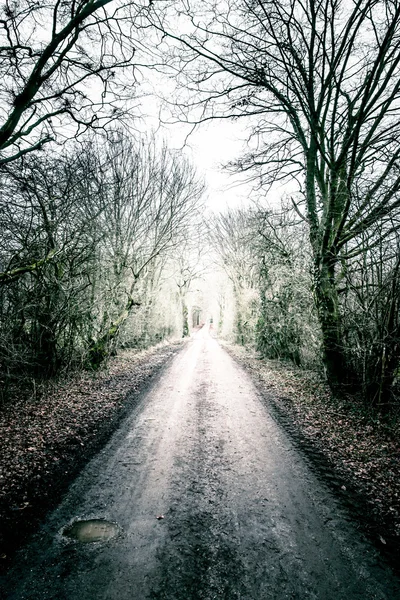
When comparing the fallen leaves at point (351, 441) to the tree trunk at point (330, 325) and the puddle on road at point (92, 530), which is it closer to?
the tree trunk at point (330, 325)

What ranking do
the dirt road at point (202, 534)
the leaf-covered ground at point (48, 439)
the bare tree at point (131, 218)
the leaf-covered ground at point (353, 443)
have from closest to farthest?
1. the dirt road at point (202, 534)
2. the leaf-covered ground at point (48, 439)
3. the leaf-covered ground at point (353, 443)
4. the bare tree at point (131, 218)

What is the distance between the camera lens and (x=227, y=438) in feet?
17.0

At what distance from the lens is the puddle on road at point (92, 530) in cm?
279

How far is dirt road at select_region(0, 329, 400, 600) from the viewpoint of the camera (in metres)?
2.32

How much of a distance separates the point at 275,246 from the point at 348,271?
122 inches

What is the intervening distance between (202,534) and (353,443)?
3215mm

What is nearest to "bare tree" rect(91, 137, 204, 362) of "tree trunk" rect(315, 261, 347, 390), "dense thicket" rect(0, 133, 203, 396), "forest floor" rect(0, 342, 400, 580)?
"dense thicket" rect(0, 133, 203, 396)

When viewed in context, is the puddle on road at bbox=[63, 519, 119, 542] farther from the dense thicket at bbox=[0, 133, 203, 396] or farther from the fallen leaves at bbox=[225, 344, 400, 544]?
the dense thicket at bbox=[0, 133, 203, 396]

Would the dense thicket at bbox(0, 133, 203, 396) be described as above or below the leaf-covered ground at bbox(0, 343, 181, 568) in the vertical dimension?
above

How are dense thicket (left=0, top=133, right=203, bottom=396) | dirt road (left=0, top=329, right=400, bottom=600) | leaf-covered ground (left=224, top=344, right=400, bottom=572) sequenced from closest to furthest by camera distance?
1. dirt road (left=0, top=329, right=400, bottom=600)
2. leaf-covered ground (left=224, top=344, right=400, bottom=572)
3. dense thicket (left=0, top=133, right=203, bottom=396)

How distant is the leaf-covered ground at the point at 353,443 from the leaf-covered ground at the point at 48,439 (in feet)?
11.5

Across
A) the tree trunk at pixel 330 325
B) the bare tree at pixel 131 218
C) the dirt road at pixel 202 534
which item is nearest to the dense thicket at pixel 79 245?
the bare tree at pixel 131 218

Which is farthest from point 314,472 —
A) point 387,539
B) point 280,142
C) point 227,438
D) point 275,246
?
point 280,142

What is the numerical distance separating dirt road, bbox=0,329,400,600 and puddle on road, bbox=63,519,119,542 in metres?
0.07
